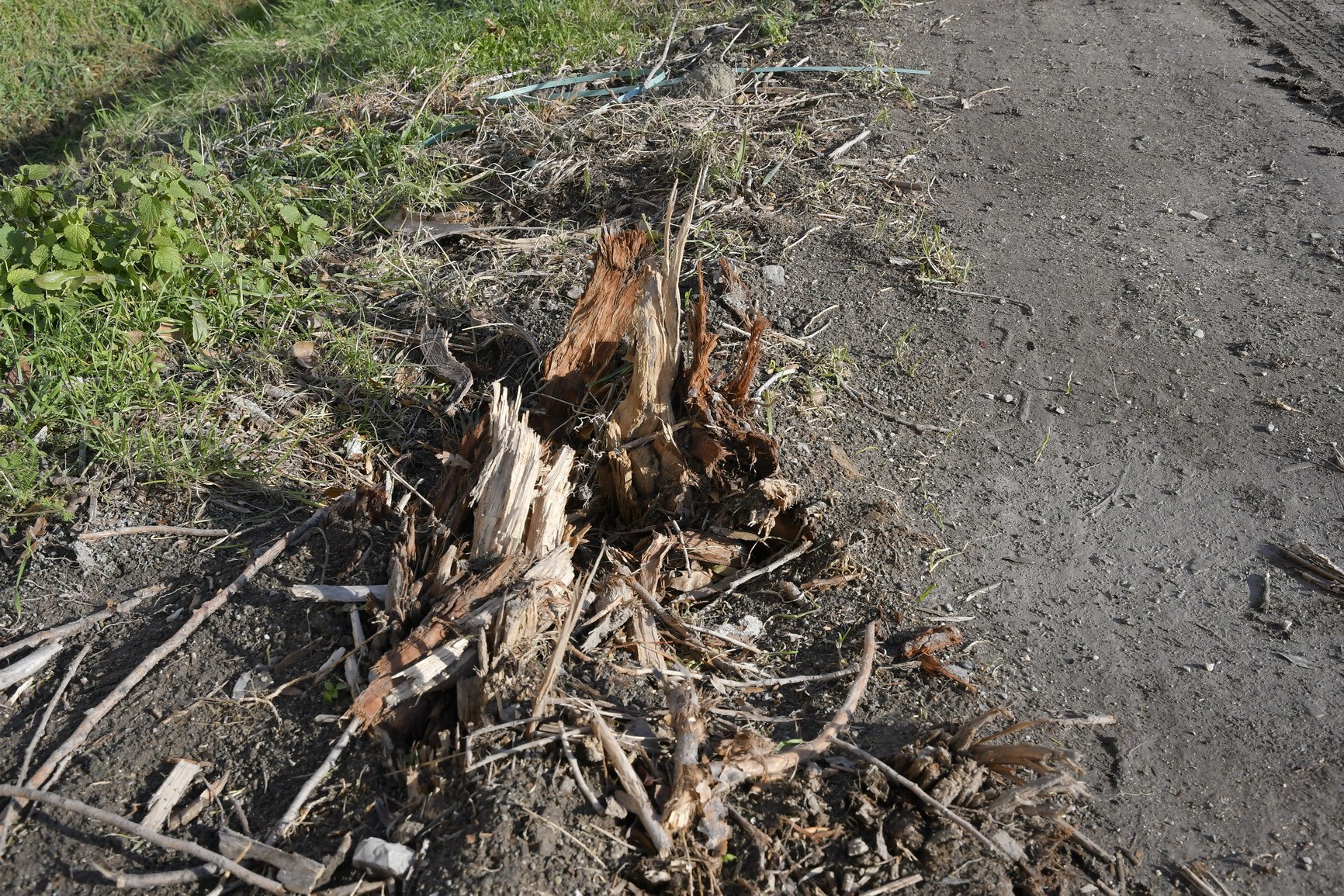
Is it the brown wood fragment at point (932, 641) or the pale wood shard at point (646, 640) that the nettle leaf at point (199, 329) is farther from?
the brown wood fragment at point (932, 641)

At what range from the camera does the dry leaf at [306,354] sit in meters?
3.50

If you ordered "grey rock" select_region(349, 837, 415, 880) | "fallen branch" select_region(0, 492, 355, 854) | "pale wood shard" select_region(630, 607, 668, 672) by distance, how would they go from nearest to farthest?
"grey rock" select_region(349, 837, 415, 880) → "fallen branch" select_region(0, 492, 355, 854) → "pale wood shard" select_region(630, 607, 668, 672)

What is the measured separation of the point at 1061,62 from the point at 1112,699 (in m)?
4.21

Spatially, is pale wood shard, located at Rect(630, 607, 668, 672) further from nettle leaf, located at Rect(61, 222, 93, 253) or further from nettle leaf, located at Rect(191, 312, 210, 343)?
nettle leaf, located at Rect(61, 222, 93, 253)

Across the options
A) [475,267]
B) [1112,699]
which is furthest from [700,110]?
[1112,699]

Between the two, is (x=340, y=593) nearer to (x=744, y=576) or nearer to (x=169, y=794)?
(x=169, y=794)

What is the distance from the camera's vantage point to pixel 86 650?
2549mm

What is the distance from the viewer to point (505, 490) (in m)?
2.57

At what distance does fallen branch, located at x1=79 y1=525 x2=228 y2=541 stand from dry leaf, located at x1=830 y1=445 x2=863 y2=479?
73.4 inches

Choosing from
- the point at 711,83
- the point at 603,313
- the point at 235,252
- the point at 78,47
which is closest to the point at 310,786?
the point at 603,313

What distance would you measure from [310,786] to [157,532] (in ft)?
3.63

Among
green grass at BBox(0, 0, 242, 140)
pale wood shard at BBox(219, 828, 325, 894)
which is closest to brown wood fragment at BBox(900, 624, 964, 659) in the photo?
pale wood shard at BBox(219, 828, 325, 894)

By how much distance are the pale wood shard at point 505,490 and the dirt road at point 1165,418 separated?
127 cm

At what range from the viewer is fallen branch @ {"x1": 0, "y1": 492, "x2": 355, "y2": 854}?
225 centimetres
